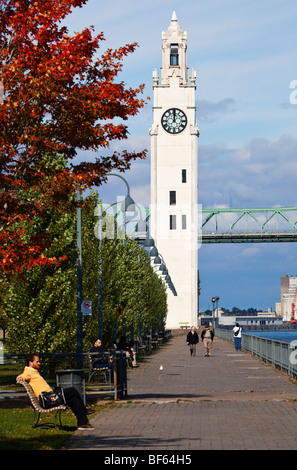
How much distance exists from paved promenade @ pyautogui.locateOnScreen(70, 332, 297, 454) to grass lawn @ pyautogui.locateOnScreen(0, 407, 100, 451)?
1.01ft

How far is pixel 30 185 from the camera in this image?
Result: 58.9ft

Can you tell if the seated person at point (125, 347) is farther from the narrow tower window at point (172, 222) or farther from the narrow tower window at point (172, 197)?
the narrow tower window at point (172, 197)

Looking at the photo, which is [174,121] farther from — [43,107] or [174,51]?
[43,107]

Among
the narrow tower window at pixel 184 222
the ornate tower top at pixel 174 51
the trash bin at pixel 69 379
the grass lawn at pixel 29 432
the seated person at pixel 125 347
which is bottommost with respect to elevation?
the grass lawn at pixel 29 432

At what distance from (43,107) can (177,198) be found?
110 meters

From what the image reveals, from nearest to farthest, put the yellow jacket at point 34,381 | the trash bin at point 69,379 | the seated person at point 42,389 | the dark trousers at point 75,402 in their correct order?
1. the dark trousers at point 75,402
2. the seated person at point 42,389
3. the yellow jacket at point 34,381
4. the trash bin at point 69,379

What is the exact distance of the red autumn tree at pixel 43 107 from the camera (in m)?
16.2

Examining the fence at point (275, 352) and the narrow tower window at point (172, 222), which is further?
the narrow tower window at point (172, 222)

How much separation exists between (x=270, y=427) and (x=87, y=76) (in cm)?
762

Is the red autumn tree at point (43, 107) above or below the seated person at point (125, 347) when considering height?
above

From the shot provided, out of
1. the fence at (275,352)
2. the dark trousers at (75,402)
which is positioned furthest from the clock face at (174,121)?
the dark trousers at (75,402)

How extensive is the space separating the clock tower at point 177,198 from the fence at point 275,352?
67.7 metres

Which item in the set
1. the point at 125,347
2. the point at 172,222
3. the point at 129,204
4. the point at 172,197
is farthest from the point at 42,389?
the point at 172,197
